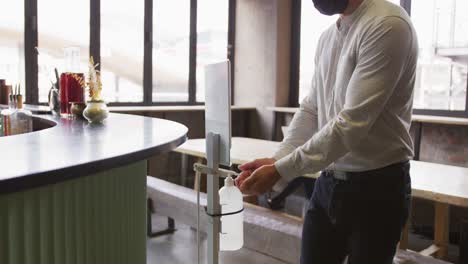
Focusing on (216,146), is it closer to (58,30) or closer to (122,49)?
(58,30)

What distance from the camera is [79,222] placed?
1.03 meters

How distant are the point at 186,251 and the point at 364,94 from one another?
2.44 metres

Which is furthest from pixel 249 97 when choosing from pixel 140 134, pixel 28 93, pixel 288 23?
pixel 140 134

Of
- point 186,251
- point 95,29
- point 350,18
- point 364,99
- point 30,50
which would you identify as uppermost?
point 95,29

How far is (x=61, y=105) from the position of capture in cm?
214

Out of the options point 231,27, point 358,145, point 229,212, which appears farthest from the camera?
point 231,27

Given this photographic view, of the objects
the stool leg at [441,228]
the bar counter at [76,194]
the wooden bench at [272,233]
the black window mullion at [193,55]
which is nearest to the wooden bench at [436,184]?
the stool leg at [441,228]

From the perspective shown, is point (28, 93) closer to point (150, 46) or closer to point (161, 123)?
point (150, 46)

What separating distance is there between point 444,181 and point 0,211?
A: 6.55ft

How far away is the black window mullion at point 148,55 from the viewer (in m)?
5.27

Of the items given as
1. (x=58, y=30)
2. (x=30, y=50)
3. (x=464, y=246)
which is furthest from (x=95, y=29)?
(x=464, y=246)

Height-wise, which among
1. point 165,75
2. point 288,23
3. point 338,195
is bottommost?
point 338,195

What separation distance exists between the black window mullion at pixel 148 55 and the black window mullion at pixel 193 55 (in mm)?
580

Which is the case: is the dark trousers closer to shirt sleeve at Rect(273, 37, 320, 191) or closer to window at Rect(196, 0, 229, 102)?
shirt sleeve at Rect(273, 37, 320, 191)
